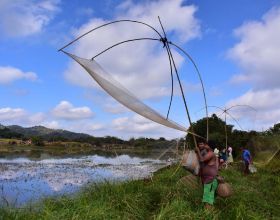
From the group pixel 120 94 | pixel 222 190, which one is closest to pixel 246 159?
pixel 222 190

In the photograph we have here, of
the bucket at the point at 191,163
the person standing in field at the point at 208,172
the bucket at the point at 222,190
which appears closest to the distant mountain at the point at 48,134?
the bucket at the point at 191,163

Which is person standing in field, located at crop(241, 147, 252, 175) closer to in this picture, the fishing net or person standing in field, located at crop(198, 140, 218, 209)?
person standing in field, located at crop(198, 140, 218, 209)

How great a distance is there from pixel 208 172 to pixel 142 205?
115cm

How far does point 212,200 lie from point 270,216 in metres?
1.26

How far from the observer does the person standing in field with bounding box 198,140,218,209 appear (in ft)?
21.7

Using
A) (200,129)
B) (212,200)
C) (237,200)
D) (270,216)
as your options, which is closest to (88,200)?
(212,200)

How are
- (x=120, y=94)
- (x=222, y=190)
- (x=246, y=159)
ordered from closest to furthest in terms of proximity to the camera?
(x=120, y=94), (x=222, y=190), (x=246, y=159)

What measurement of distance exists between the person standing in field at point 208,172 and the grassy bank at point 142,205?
0.66 ft

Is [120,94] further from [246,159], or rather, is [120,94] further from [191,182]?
[246,159]

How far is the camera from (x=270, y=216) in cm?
720

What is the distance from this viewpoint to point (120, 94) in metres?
6.48

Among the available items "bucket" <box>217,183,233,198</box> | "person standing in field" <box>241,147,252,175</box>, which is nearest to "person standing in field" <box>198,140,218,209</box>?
"bucket" <box>217,183,233,198</box>

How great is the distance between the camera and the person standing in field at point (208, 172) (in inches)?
261

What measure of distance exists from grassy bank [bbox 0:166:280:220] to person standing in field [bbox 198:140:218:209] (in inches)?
7.9
